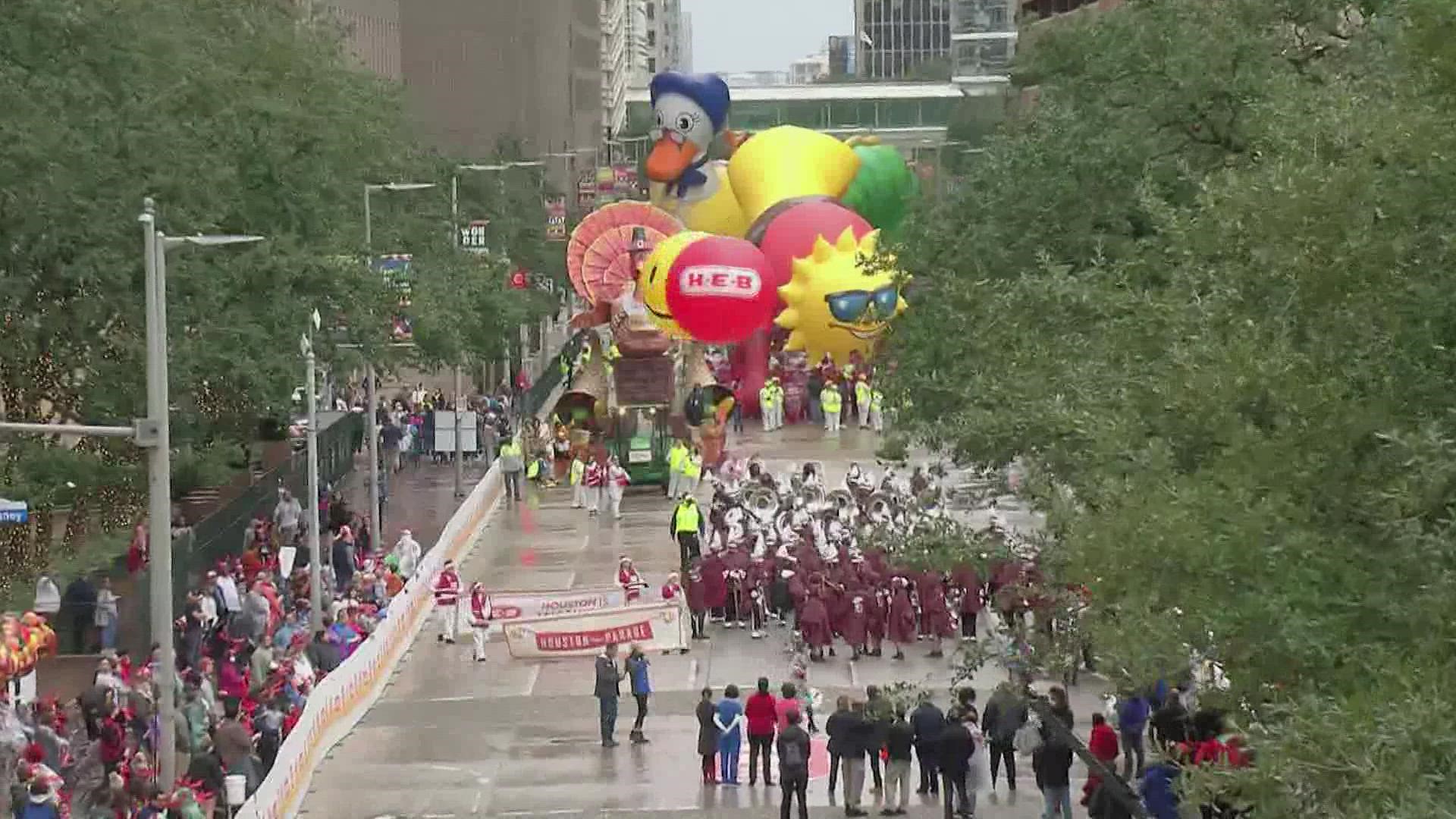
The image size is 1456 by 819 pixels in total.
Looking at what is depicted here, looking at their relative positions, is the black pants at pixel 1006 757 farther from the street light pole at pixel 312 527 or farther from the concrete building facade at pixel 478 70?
the concrete building facade at pixel 478 70

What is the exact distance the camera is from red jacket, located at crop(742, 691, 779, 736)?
24.9 m

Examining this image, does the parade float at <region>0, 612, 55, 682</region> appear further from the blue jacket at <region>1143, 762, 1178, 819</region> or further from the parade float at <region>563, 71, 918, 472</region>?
the parade float at <region>563, 71, 918, 472</region>

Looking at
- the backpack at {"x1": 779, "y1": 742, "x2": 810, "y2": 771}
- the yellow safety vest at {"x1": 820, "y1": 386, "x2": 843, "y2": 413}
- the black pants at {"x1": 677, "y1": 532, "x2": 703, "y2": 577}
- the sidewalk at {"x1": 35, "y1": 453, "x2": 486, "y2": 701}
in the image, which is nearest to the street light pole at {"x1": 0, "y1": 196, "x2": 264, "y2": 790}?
the backpack at {"x1": 779, "y1": 742, "x2": 810, "y2": 771}

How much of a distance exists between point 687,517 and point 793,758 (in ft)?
52.4

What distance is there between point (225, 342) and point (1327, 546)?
1006 inches

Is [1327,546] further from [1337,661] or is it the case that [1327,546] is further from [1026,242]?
[1026,242]

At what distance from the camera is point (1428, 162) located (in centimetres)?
1366

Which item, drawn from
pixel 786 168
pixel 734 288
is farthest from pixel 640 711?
pixel 786 168

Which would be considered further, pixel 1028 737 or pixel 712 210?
pixel 712 210

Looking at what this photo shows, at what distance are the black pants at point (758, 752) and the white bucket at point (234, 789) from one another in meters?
5.07

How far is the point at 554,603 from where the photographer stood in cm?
3384

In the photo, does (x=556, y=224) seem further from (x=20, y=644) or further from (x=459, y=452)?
(x=20, y=644)

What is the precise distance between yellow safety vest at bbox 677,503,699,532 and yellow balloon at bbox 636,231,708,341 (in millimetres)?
17676

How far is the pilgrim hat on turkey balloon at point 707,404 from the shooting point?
56188 mm
